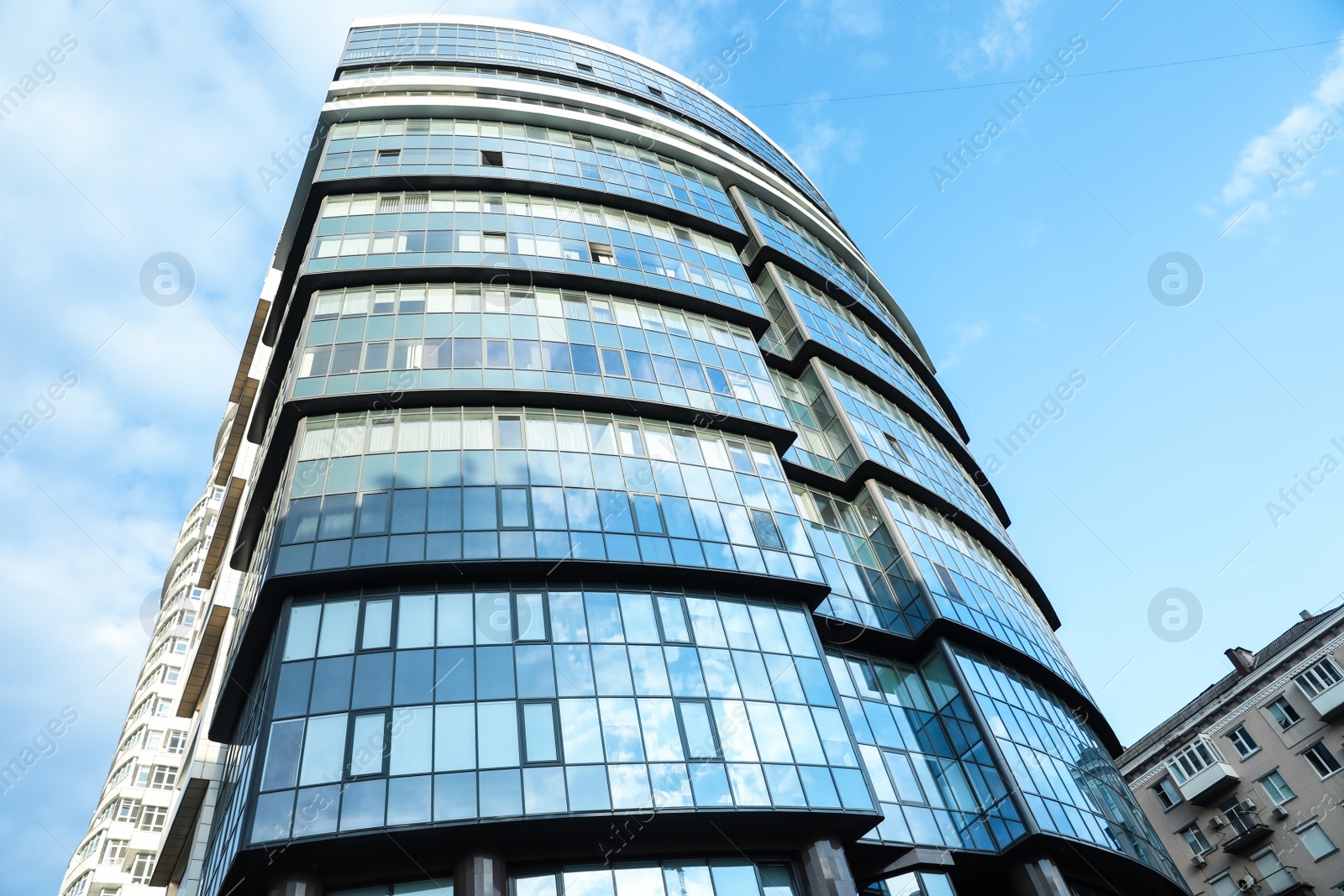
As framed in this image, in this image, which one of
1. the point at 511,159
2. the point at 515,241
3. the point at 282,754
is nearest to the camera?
the point at 282,754

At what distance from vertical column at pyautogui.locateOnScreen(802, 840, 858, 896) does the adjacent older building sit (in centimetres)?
2778

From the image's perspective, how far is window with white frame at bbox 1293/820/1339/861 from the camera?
35.4 metres

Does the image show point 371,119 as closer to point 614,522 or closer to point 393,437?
point 393,437

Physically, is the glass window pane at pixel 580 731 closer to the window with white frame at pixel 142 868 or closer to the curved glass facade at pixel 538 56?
the curved glass facade at pixel 538 56

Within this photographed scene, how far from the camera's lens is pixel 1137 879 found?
26.3 metres

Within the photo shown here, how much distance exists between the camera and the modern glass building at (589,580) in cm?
1858

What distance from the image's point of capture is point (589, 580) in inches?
892

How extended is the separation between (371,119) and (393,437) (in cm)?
1887

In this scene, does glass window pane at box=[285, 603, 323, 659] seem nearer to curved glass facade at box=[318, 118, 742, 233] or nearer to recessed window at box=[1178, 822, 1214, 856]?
curved glass facade at box=[318, 118, 742, 233]

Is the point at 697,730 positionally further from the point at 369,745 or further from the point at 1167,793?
the point at 1167,793

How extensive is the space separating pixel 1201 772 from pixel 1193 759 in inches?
41.2

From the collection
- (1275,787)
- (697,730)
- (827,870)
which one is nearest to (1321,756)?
(1275,787)

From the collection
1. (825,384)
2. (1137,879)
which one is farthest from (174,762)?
(1137,879)

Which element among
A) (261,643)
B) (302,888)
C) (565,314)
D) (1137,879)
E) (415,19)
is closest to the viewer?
(302,888)
